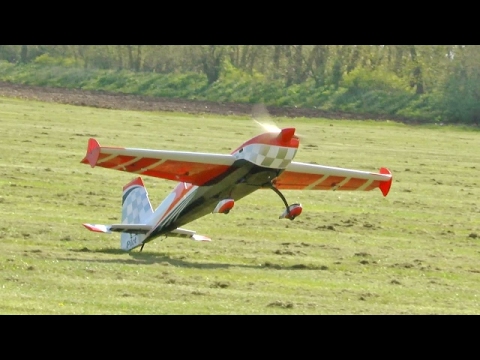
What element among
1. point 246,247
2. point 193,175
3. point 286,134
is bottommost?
point 246,247

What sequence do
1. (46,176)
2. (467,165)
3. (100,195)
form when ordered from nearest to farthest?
(100,195) < (46,176) < (467,165)

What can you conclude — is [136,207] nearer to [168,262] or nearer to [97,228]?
[97,228]

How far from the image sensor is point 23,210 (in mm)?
19031

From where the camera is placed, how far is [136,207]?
17.9 m

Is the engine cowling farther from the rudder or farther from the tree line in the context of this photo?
the tree line

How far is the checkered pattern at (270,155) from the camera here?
15.8m

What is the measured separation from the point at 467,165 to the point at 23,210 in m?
17.5

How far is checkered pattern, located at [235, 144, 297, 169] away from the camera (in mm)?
15805

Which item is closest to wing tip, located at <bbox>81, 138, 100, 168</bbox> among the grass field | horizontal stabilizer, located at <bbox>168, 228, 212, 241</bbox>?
the grass field

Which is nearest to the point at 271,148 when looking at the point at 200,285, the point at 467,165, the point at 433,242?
the point at 200,285

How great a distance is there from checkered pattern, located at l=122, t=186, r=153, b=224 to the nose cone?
2927mm

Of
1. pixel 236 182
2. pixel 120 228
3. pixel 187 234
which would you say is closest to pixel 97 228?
pixel 120 228

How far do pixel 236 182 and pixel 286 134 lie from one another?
1234 millimetres

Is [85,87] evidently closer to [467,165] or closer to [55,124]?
[55,124]
